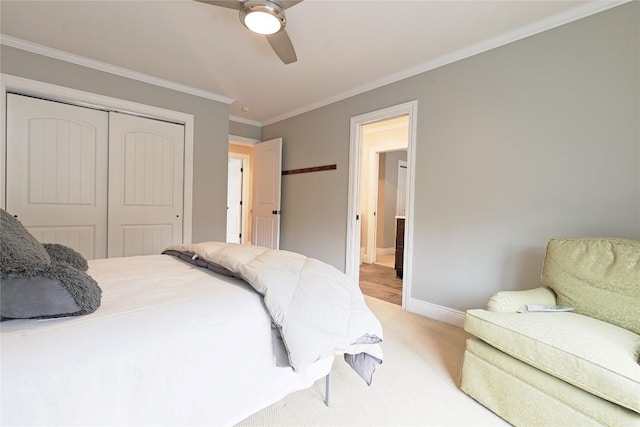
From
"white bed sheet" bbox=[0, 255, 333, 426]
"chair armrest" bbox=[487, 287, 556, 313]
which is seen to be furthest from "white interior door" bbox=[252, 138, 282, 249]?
"chair armrest" bbox=[487, 287, 556, 313]

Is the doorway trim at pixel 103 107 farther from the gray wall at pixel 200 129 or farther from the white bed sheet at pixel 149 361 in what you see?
the white bed sheet at pixel 149 361

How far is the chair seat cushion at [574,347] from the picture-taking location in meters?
1.08

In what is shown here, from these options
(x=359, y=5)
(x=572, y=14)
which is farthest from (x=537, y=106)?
(x=359, y=5)

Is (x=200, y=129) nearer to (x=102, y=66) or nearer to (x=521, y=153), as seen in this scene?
(x=102, y=66)

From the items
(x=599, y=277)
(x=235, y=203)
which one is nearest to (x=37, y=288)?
(x=599, y=277)

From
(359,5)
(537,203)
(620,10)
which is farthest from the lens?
(537,203)

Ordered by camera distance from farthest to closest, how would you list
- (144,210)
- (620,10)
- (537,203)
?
1. (144,210)
2. (537,203)
3. (620,10)

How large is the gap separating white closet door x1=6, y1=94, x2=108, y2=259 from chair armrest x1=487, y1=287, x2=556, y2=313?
11.8 feet

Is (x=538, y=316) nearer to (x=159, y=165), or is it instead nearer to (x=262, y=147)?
(x=159, y=165)

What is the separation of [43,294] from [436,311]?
2.74 metres

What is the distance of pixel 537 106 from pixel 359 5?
1501mm

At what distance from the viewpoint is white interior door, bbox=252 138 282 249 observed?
4367mm

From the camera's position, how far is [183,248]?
191 centimetres

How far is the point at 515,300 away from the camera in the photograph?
1608 millimetres
